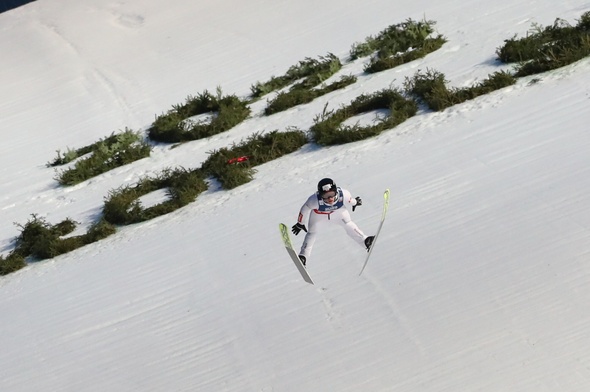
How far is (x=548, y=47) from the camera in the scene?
15.8 metres

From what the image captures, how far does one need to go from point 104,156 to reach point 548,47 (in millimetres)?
7405

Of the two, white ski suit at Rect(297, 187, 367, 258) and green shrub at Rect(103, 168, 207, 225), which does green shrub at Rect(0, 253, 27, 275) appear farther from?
white ski suit at Rect(297, 187, 367, 258)

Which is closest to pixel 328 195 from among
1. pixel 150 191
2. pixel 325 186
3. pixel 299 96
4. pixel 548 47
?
pixel 325 186

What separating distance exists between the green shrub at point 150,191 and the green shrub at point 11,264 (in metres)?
1.30

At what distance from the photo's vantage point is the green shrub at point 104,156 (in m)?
16.6

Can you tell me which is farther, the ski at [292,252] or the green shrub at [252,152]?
the green shrub at [252,152]

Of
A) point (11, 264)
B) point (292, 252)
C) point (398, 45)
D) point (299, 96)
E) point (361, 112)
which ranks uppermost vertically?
point (398, 45)

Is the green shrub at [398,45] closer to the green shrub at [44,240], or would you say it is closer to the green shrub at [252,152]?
the green shrub at [252,152]

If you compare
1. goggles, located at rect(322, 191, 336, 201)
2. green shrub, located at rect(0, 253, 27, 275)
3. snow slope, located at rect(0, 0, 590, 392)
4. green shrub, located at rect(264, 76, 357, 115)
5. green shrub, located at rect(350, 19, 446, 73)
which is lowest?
snow slope, located at rect(0, 0, 590, 392)

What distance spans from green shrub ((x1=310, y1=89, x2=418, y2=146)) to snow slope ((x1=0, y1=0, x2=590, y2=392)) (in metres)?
0.21

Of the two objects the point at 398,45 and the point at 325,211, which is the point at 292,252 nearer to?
the point at 325,211

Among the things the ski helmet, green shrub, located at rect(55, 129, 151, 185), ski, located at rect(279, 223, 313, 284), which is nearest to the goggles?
the ski helmet

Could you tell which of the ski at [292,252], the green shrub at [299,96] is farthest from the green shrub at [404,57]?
the ski at [292,252]

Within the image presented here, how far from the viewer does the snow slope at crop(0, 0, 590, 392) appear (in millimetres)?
9086
